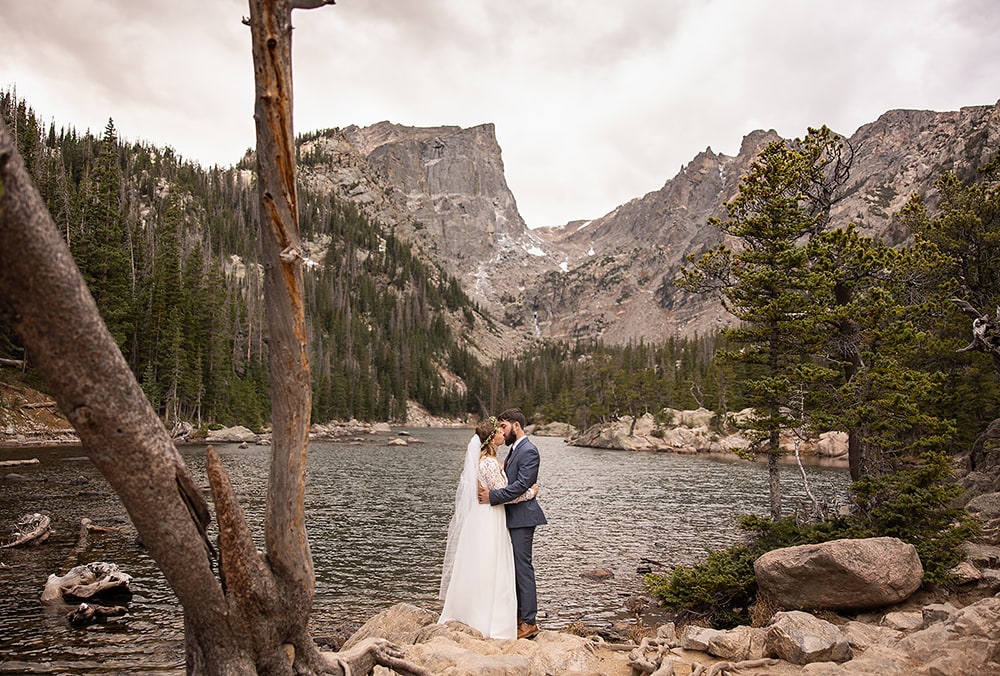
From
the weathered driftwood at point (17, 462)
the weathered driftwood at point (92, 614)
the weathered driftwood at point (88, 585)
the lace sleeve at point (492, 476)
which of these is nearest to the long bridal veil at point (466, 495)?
the lace sleeve at point (492, 476)

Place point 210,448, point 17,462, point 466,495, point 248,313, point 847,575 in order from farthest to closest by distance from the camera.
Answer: point 248,313, point 17,462, point 847,575, point 466,495, point 210,448

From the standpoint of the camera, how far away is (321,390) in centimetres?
8912

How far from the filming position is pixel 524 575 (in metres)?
8.77

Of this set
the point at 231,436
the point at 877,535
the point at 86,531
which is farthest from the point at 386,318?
the point at 877,535

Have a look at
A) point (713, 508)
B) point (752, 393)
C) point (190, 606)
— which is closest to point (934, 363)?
point (713, 508)

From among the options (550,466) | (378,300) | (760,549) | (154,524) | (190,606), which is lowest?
(550,466)

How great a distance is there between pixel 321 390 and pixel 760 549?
83341mm

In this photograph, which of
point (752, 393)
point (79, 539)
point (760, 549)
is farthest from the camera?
point (79, 539)

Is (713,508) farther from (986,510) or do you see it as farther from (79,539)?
(79,539)

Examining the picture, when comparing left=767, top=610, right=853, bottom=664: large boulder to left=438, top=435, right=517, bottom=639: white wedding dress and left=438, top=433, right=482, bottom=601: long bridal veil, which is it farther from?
left=438, top=433, right=482, bottom=601: long bridal veil

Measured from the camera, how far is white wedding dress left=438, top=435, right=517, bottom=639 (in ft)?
28.0

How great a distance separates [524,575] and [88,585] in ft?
32.0

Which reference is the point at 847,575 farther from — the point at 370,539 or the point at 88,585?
the point at 88,585

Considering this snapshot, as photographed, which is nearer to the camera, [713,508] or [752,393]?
[752,393]
